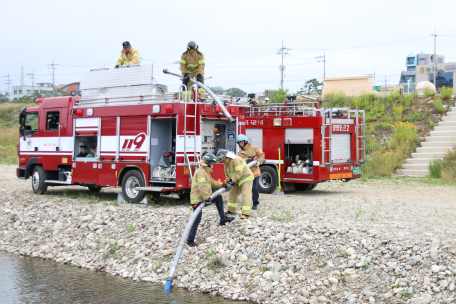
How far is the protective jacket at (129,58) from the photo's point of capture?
1420 centimetres

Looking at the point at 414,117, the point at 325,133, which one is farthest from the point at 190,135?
the point at 414,117

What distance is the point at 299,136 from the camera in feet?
49.9

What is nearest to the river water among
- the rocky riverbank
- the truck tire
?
the rocky riverbank

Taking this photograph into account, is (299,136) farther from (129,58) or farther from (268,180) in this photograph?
(129,58)

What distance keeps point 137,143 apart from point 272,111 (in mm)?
4794

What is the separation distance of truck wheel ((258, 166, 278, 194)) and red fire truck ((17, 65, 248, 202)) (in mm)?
2548

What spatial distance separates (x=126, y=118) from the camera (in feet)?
43.4

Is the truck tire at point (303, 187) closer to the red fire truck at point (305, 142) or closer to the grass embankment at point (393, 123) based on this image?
the red fire truck at point (305, 142)

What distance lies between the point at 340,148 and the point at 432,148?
314 inches

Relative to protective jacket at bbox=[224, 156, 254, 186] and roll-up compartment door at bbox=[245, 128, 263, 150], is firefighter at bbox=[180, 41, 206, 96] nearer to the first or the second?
roll-up compartment door at bbox=[245, 128, 263, 150]

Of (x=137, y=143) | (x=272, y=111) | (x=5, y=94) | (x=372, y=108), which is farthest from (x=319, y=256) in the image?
(x=5, y=94)

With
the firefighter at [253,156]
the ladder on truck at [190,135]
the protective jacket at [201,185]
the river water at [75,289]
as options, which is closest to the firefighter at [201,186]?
the protective jacket at [201,185]

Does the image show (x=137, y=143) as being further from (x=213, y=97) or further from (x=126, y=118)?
(x=213, y=97)

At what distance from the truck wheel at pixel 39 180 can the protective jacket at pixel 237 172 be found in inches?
306
